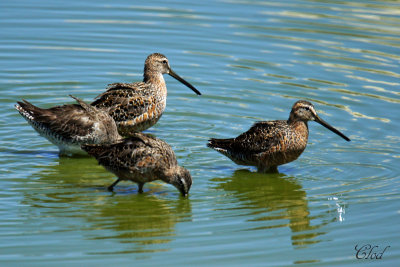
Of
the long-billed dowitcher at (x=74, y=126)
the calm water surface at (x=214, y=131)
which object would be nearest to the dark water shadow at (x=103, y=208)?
the calm water surface at (x=214, y=131)

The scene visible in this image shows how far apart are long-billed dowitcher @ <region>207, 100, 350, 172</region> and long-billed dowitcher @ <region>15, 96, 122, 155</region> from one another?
5.00 ft

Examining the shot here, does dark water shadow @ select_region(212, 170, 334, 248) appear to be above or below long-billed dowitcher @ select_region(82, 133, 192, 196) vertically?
below

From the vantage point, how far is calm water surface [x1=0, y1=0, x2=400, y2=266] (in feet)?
26.8

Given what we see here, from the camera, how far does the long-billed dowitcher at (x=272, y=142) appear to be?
34.3 ft

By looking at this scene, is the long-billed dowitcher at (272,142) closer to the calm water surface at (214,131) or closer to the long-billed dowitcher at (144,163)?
the calm water surface at (214,131)

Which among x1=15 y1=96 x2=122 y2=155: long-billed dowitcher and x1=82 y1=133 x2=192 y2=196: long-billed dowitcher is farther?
x1=15 y1=96 x2=122 y2=155: long-billed dowitcher

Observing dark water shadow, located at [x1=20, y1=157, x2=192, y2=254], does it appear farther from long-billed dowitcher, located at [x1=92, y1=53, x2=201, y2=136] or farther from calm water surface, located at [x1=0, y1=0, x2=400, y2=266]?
long-billed dowitcher, located at [x1=92, y1=53, x2=201, y2=136]

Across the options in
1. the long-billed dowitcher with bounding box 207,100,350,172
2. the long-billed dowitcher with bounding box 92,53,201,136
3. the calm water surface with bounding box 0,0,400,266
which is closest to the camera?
the calm water surface with bounding box 0,0,400,266

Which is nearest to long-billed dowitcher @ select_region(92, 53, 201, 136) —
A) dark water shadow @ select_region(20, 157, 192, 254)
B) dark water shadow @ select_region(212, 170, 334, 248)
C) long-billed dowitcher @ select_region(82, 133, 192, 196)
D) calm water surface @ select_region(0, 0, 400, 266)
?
calm water surface @ select_region(0, 0, 400, 266)

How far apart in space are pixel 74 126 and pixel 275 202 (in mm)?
3134

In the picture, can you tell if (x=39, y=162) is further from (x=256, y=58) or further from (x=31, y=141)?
(x=256, y=58)

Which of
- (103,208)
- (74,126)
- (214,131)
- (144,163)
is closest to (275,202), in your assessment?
(144,163)

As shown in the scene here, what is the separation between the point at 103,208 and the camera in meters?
9.15

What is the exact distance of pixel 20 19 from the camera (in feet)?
54.5
